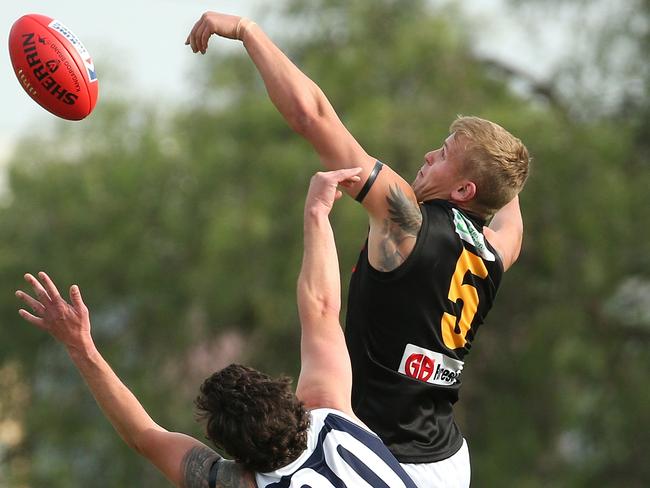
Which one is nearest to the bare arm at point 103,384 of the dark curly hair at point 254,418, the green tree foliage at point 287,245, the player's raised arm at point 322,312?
the dark curly hair at point 254,418

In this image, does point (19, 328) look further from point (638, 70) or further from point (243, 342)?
point (638, 70)

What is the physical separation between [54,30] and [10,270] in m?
19.2

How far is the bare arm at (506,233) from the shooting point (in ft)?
21.1

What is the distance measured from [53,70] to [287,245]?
642 inches

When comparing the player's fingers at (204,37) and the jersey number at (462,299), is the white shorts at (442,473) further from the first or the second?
the player's fingers at (204,37)

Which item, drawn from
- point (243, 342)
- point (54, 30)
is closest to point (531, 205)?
point (243, 342)

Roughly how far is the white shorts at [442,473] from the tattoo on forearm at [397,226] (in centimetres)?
89

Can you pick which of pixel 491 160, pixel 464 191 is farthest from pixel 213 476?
pixel 491 160

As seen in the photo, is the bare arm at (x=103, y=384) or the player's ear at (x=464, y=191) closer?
the bare arm at (x=103, y=384)

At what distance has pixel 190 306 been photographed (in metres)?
24.7

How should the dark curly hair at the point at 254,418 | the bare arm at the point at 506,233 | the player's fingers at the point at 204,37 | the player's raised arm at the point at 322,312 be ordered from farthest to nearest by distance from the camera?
the bare arm at the point at 506,233 < the player's fingers at the point at 204,37 < the player's raised arm at the point at 322,312 < the dark curly hair at the point at 254,418

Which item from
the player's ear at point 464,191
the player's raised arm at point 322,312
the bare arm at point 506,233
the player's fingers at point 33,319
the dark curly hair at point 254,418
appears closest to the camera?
the dark curly hair at point 254,418

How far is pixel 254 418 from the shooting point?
4.74m

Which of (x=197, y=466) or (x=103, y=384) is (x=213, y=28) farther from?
(x=197, y=466)
